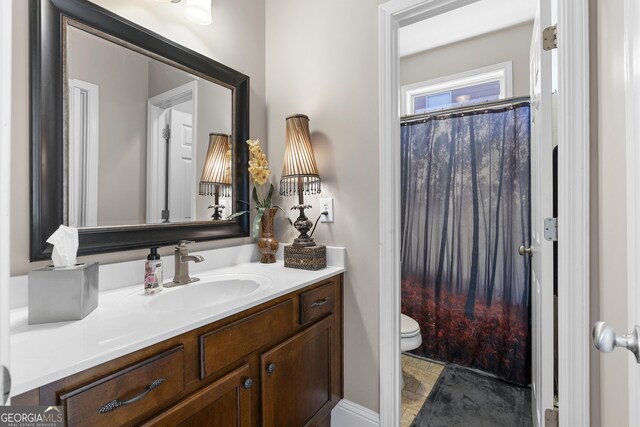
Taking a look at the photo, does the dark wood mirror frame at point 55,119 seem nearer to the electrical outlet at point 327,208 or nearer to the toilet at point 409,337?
the electrical outlet at point 327,208

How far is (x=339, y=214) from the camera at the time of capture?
62.6 inches

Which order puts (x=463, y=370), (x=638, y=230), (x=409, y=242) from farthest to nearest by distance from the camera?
(x=409, y=242) < (x=463, y=370) < (x=638, y=230)

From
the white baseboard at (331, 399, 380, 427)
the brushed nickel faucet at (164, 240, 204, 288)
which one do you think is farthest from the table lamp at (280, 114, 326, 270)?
the white baseboard at (331, 399, 380, 427)

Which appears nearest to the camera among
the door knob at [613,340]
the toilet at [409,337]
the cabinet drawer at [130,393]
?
the door knob at [613,340]

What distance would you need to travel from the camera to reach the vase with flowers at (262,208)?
5.19 ft

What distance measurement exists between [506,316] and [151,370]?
2.13m

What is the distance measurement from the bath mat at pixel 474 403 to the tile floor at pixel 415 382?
0.11ft

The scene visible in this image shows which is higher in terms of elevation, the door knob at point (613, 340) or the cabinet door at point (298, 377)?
the door knob at point (613, 340)

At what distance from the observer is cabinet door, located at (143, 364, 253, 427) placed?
31.8 inches

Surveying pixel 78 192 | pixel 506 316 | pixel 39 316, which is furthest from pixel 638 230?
pixel 506 316

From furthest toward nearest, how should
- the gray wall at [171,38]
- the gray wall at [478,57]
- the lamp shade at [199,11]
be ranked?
the gray wall at [478,57] → the lamp shade at [199,11] → the gray wall at [171,38]

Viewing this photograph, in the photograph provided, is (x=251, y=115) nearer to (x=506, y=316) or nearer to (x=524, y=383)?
(x=506, y=316)

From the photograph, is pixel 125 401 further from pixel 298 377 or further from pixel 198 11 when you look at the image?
pixel 198 11

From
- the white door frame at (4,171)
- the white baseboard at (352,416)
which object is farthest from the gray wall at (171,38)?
the white baseboard at (352,416)
